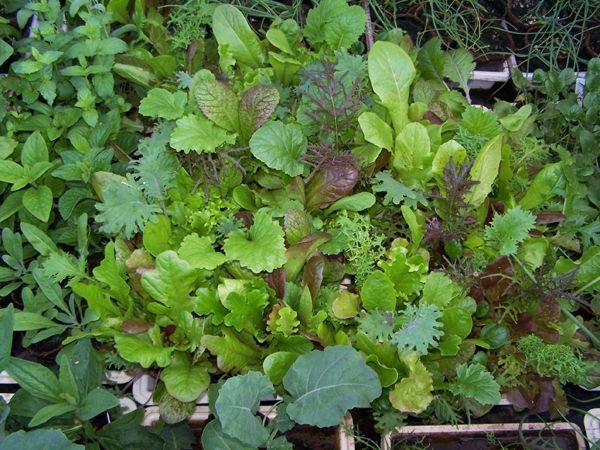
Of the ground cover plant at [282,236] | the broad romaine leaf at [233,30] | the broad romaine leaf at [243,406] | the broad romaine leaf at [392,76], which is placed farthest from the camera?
the broad romaine leaf at [233,30]

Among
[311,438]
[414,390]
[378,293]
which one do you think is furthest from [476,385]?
[311,438]

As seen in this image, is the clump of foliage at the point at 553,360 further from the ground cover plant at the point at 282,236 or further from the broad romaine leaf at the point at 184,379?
the broad romaine leaf at the point at 184,379

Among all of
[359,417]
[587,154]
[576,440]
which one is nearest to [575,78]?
[587,154]

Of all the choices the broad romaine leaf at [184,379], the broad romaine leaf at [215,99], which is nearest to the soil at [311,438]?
the broad romaine leaf at [184,379]

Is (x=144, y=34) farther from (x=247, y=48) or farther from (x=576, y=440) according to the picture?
(x=576, y=440)

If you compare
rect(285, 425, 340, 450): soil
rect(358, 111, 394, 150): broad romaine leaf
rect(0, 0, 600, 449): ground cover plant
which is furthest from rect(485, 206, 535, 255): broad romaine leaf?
rect(285, 425, 340, 450): soil

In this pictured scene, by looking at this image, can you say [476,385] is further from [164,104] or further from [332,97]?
[164,104]

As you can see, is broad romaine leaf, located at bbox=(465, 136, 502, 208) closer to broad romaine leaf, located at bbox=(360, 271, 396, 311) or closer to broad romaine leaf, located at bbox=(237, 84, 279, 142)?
broad romaine leaf, located at bbox=(360, 271, 396, 311)
